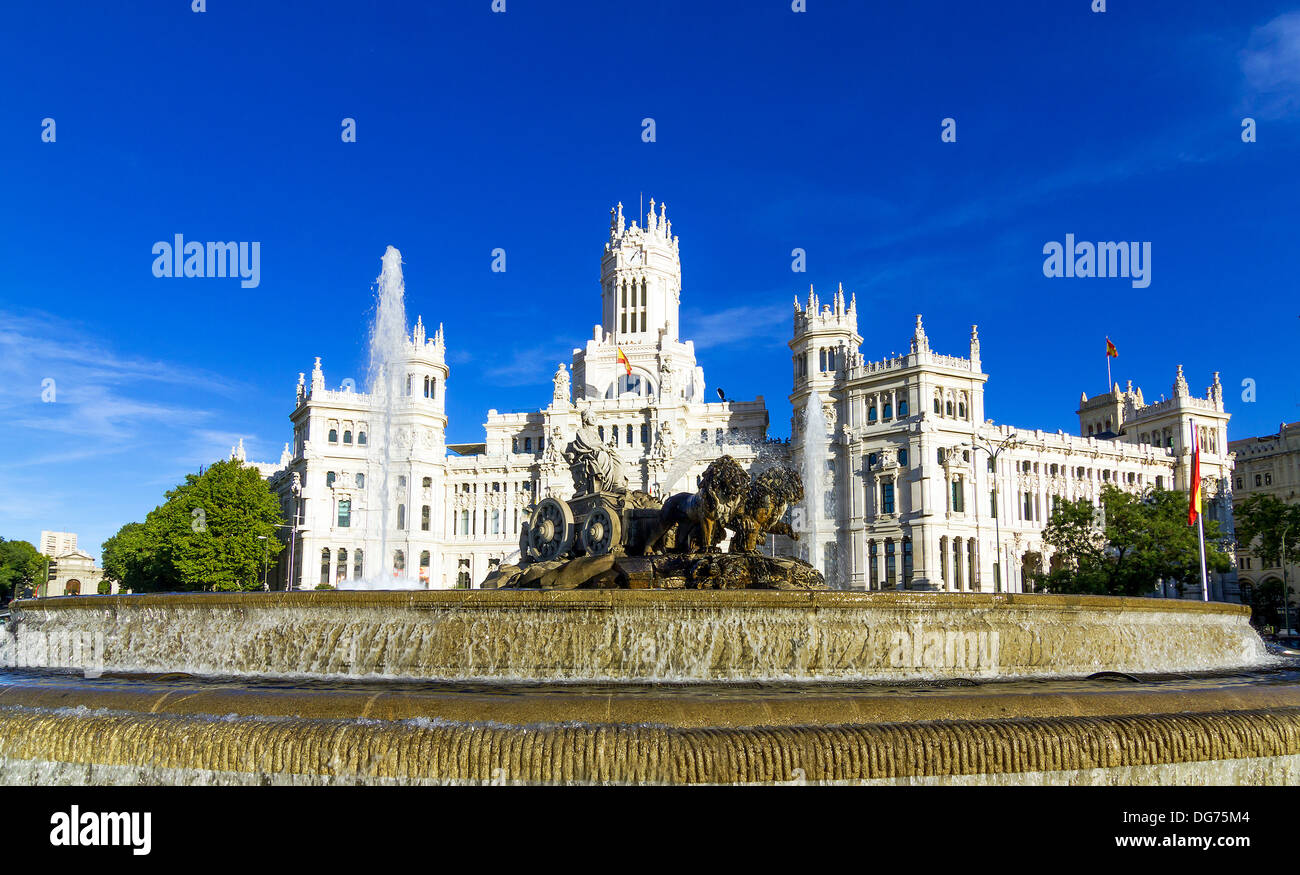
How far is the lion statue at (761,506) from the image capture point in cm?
1889

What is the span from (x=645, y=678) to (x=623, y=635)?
2.37ft

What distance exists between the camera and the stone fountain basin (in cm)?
1427

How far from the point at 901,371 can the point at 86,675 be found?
7179 centimetres

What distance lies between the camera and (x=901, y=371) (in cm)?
7988

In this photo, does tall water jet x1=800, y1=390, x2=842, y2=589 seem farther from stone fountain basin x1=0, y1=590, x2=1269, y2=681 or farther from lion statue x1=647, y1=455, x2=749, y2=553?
stone fountain basin x1=0, y1=590, x2=1269, y2=681

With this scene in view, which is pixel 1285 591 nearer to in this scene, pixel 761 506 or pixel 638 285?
pixel 761 506

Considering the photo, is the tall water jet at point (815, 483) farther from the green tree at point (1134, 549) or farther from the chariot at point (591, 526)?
the chariot at point (591, 526)

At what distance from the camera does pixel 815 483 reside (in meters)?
82.5

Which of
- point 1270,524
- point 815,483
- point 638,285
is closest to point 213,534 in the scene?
point 815,483

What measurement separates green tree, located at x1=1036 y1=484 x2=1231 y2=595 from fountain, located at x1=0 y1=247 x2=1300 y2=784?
121ft

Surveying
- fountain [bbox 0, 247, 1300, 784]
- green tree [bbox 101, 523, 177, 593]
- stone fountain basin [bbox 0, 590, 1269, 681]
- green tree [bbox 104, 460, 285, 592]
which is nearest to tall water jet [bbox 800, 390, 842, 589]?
green tree [bbox 104, 460, 285, 592]

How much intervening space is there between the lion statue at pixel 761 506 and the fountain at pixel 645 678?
59mm
